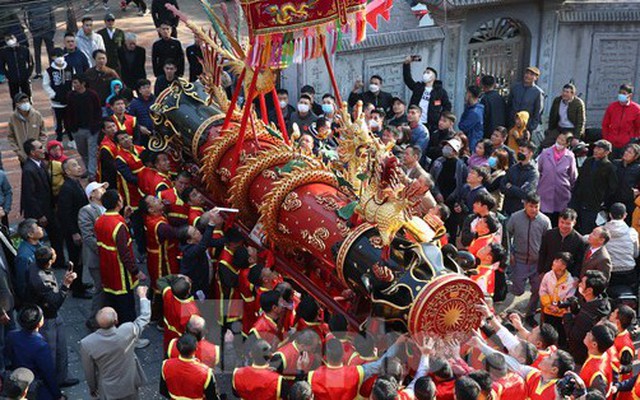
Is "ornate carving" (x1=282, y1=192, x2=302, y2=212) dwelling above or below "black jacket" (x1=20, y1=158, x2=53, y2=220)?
above

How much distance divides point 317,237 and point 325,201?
381 mm

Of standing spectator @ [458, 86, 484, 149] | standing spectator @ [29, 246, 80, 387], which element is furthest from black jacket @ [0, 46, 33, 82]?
standing spectator @ [458, 86, 484, 149]

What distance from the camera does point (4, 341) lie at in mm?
8109

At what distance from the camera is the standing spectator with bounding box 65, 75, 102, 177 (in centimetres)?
1166

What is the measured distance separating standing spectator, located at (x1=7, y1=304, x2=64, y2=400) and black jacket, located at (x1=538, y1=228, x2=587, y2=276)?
4.98 m

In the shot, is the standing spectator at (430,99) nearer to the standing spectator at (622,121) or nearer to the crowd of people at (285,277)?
the crowd of people at (285,277)

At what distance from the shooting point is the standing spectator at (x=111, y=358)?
22.7 feet

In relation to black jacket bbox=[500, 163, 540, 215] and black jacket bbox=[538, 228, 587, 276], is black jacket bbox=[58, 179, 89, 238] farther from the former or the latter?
black jacket bbox=[538, 228, 587, 276]

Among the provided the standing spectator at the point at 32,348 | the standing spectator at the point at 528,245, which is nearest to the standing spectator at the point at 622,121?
the standing spectator at the point at 528,245

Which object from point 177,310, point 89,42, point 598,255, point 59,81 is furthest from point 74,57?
point 598,255

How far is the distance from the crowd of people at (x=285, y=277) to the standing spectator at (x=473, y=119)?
0.03 m

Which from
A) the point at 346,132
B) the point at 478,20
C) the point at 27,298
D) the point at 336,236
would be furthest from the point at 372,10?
the point at 478,20

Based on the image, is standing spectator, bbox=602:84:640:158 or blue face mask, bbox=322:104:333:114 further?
standing spectator, bbox=602:84:640:158

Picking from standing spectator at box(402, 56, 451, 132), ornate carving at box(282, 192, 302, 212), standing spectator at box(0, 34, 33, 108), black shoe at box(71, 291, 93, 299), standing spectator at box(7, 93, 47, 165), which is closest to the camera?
ornate carving at box(282, 192, 302, 212)
